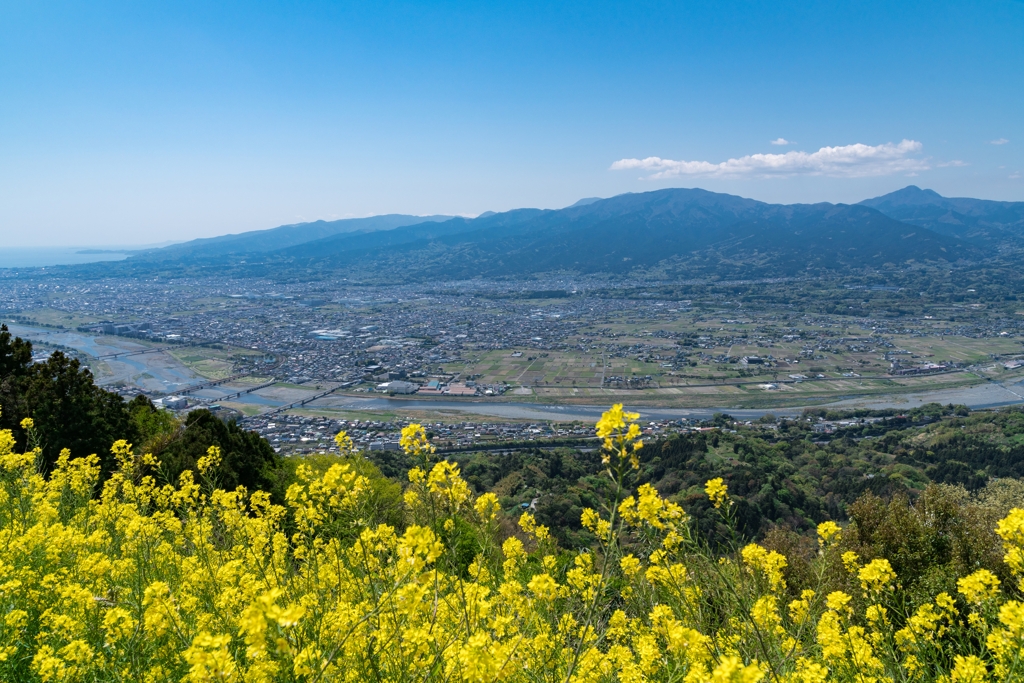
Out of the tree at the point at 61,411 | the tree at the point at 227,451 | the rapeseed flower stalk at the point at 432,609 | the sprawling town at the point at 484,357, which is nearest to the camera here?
the rapeseed flower stalk at the point at 432,609

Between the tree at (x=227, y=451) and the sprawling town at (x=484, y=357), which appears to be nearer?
the tree at (x=227, y=451)

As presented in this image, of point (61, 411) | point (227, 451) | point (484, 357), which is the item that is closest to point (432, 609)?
point (227, 451)

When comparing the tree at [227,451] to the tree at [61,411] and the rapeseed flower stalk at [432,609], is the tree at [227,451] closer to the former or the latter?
the tree at [61,411]

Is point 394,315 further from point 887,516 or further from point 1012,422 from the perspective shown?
point 887,516

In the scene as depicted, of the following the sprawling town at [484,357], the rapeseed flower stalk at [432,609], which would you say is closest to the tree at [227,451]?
the rapeseed flower stalk at [432,609]

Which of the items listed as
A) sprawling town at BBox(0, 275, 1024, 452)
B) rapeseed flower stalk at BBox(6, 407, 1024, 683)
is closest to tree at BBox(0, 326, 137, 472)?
rapeseed flower stalk at BBox(6, 407, 1024, 683)

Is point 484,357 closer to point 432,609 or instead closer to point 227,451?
point 227,451

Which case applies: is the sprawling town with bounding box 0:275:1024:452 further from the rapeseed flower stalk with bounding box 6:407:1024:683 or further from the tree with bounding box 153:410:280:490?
the rapeseed flower stalk with bounding box 6:407:1024:683

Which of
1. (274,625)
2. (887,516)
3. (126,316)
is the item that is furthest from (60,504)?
(126,316)

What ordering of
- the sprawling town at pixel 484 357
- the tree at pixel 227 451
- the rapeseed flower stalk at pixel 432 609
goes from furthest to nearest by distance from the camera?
the sprawling town at pixel 484 357
the tree at pixel 227 451
the rapeseed flower stalk at pixel 432 609
